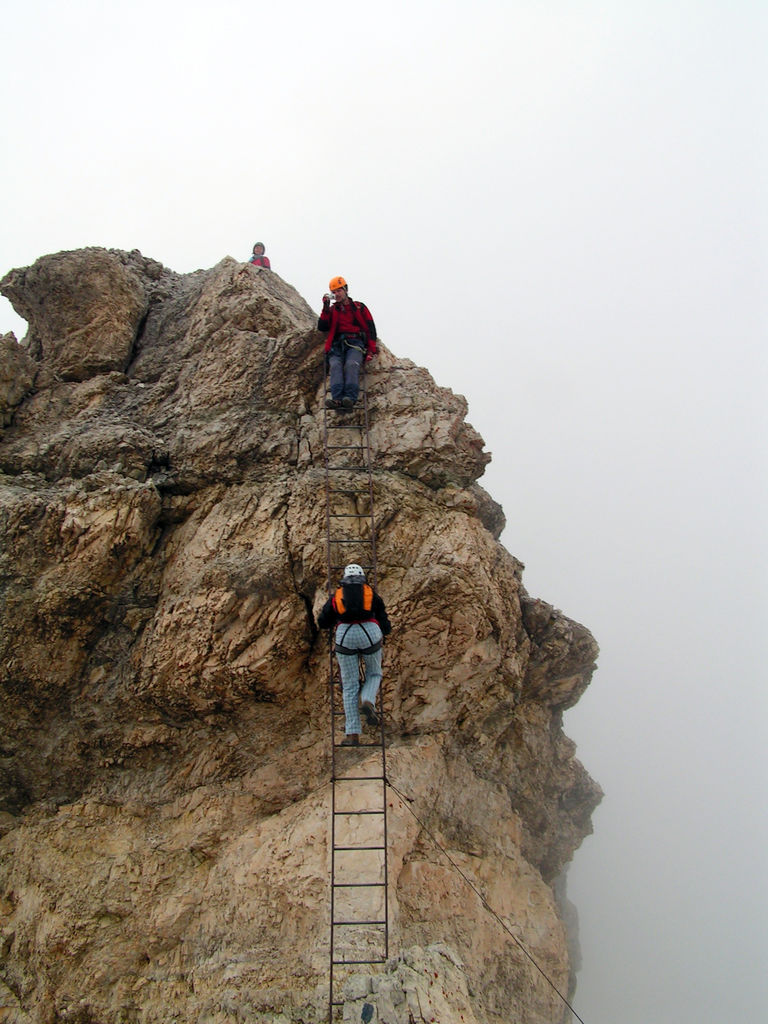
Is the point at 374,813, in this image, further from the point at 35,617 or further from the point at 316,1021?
the point at 35,617

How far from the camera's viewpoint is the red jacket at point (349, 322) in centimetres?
1000

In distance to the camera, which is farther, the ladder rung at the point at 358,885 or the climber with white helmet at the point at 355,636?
the climber with white helmet at the point at 355,636

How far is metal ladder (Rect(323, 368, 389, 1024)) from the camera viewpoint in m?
6.80

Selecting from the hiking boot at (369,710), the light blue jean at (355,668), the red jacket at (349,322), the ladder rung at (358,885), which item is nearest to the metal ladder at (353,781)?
the ladder rung at (358,885)

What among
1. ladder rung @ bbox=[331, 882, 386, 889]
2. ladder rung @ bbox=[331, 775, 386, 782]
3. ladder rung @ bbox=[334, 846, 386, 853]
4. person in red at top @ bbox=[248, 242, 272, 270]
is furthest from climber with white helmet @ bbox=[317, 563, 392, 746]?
person in red at top @ bbox=[248, 242, 272, 270]

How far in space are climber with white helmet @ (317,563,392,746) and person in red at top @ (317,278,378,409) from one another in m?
3.33

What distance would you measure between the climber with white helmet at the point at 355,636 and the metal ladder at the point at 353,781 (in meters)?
0.27

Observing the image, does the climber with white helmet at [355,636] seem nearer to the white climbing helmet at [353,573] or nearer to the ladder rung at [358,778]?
the white climbing helmet at [353,573]

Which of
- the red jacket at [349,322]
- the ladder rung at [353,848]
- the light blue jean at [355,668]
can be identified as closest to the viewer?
the ladder rung at [353,848]

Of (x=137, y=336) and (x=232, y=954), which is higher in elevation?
(x=137, y=336)

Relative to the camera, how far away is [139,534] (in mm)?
8828

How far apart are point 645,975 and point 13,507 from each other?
47.5 metres

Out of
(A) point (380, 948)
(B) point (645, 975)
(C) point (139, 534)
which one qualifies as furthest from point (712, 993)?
(C) point (139, 534)

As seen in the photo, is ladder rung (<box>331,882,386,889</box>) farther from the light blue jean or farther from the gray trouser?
the gray trouser
